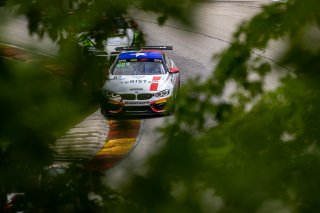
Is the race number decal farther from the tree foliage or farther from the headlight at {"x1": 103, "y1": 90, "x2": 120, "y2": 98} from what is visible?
the headlight at {"x1": 103, "y1": 90, "x2": 120, "y2": 98}

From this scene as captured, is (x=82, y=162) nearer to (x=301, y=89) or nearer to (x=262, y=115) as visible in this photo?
(x=262, y=115)

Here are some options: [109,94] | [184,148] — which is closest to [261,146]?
[184,148]

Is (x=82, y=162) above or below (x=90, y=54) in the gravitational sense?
below

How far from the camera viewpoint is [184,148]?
1396 millimetres

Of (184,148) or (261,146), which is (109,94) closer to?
(184,148)

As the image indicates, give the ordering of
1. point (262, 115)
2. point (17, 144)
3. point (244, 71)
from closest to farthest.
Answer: point (17, 144) → point (262, 115) → point (244, 71)

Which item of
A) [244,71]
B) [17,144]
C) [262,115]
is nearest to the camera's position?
[17,144]

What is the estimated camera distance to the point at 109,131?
165cm

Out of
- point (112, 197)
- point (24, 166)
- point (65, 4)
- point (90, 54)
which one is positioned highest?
point (65, 4)

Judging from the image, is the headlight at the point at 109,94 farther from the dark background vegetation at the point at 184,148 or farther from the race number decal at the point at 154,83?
the race number decal at the point at 154,83

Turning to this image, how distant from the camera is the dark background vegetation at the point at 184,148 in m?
1.31

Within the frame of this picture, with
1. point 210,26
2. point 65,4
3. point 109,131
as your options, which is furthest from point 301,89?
point 65,4

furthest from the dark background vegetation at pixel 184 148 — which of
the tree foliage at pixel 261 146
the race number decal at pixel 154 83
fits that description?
the race number decal at pixel 154 83

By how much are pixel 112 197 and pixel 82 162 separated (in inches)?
4.7
